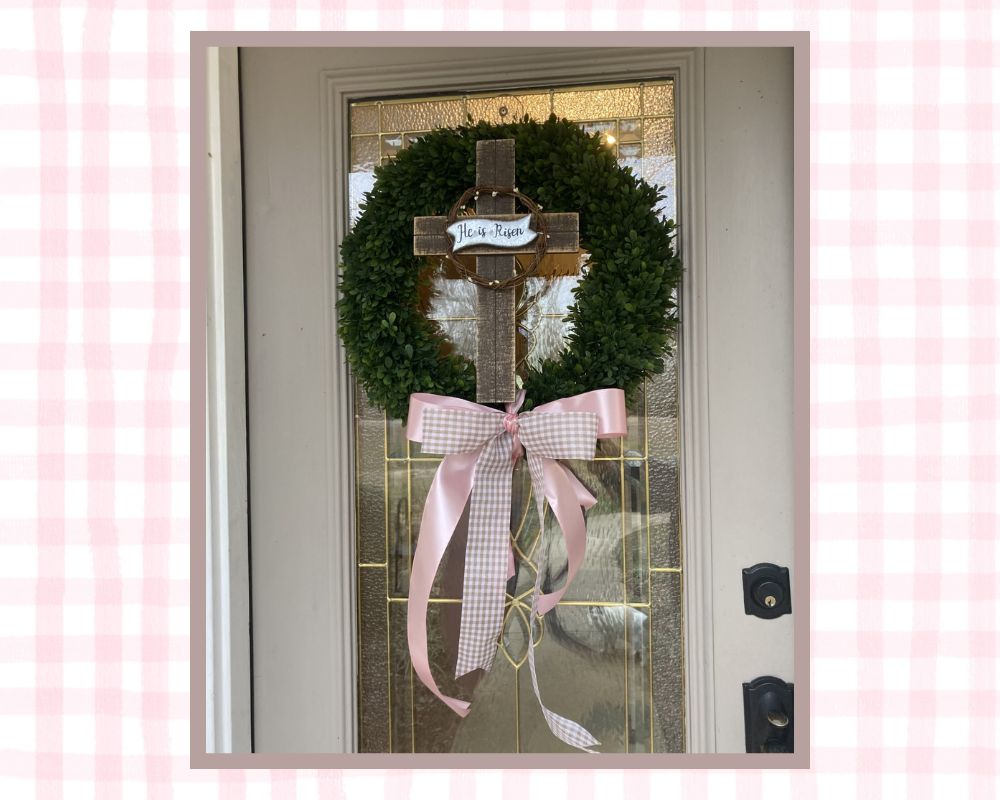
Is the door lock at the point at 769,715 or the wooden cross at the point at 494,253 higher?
the wooden cross at the point at 494,253

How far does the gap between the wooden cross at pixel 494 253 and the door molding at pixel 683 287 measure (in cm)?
16

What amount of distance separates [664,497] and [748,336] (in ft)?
0.87

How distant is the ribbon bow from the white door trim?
0.30m

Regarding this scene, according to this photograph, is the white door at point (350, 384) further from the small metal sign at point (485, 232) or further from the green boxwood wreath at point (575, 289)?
the small metal sign at point (485, 232)

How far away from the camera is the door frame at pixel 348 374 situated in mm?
886

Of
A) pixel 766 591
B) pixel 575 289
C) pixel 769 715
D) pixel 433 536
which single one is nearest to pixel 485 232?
pixel 575 289

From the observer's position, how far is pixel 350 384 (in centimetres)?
95

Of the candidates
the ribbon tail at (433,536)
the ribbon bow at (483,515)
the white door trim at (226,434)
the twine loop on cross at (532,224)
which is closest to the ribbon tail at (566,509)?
the ribbon bow at (483,515)

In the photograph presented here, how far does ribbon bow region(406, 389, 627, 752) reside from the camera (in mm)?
819

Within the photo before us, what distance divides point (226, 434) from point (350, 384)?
195 mm

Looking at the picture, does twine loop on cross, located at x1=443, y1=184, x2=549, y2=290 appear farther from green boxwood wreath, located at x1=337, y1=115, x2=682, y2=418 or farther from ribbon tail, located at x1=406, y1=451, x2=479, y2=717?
ribbon tail, located at x1=406, y1=451, x2=479, y2=717

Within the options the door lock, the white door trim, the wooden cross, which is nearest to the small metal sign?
the wooden cross
